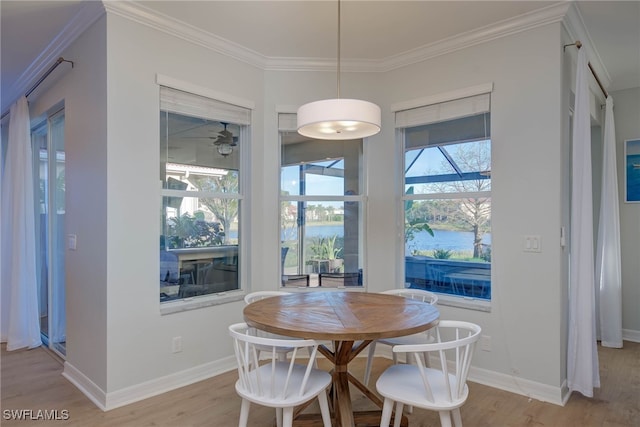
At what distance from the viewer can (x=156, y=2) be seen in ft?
8.66

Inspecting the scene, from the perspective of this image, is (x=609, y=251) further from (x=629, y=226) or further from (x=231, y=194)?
(x=231, y=194)

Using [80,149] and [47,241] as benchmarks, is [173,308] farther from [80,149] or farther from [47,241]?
[47,241]

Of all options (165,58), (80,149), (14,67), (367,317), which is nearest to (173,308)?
(80,149)

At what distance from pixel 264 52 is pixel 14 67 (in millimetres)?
2408

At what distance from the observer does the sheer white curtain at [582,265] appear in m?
2.66

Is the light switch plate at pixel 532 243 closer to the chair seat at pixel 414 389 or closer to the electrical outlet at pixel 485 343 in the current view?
the electrical outlet at pixel 485 343

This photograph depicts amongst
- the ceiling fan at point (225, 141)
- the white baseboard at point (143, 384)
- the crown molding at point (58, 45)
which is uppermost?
the crown molding at point (58, 45)

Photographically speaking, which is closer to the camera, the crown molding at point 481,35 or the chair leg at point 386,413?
the chair leg at point 386,413

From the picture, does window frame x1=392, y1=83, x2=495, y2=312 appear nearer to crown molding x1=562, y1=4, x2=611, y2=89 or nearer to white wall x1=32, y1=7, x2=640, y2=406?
white wall x1=32, y1=7, x2=640, y2=406

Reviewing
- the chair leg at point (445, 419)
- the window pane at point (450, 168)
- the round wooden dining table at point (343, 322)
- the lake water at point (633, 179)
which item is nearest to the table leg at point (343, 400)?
the round wooden dining table at point (343, 322)

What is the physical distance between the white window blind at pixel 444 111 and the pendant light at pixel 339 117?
1.26 meters

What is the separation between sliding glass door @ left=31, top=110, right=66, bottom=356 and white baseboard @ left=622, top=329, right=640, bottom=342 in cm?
563

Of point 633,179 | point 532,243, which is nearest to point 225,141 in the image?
point 532,243

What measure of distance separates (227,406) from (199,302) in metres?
0.85
